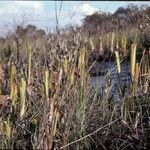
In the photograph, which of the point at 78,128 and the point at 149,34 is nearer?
the point at 78,128

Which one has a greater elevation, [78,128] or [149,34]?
[78,128]

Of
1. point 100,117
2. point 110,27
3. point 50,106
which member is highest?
point 50,106

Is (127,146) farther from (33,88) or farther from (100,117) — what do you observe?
(33,88)

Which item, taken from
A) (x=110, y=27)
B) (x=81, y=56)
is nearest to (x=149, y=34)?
(x=110, y=27)

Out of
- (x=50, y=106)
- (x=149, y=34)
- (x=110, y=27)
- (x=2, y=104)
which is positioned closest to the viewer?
(x=50, y=106)

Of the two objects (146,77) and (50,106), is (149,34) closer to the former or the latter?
(146,77)

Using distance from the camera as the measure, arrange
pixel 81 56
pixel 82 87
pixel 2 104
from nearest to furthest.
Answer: pixel 82 87 < pixel 2 104 < pixel 81 56

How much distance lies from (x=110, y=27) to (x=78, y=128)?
34.5 ft

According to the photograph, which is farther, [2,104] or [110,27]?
[110,27]

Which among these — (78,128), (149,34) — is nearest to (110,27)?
(149,34)

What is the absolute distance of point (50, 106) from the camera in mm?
3393

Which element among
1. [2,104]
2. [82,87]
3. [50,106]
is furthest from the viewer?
[2,104]

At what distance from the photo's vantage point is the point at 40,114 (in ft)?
12.1

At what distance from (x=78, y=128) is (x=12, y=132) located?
0.47 m
